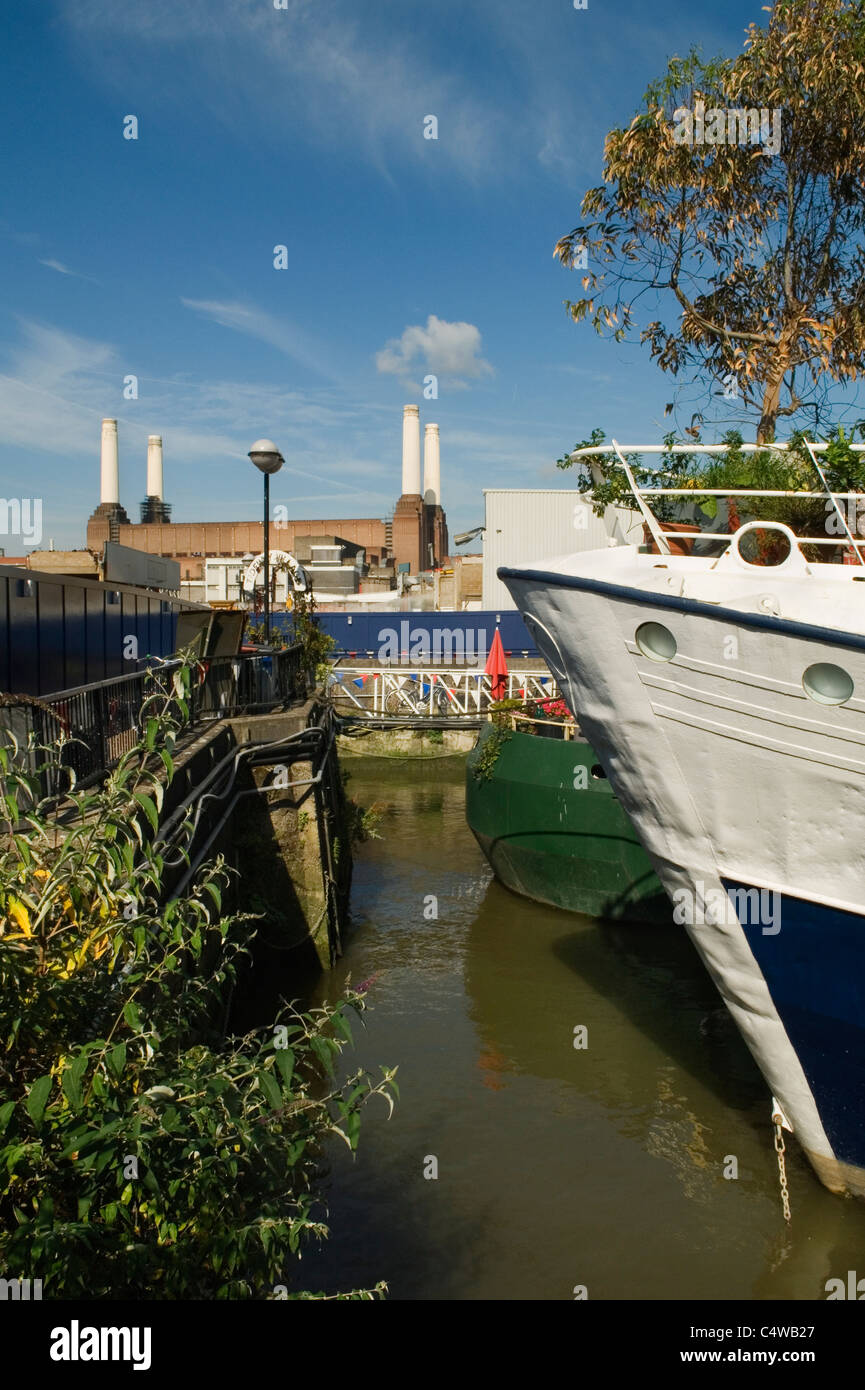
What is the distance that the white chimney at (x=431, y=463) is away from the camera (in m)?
53.6

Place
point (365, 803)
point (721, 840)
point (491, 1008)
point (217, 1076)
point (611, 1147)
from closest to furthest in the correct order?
point (217, 1076) → point (721, 840) → point (611, 1147) → point (491, 1008) → point (365, 803)

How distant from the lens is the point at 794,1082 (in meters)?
6.25

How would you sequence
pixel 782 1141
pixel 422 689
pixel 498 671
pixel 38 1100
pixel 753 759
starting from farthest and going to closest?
pixel 422 689, pixel 498 671, pixel 782 1141, pixel 753 759, pixel 38 1100

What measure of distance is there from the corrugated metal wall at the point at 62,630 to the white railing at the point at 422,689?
1255 centimetres

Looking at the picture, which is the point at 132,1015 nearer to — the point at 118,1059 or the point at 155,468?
the point at 118,1059

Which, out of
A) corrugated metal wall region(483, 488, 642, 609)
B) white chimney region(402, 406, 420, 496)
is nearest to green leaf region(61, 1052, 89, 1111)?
corrugated metal wall region(483, 488, 642, 609)

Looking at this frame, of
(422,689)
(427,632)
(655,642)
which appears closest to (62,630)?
(655,642)

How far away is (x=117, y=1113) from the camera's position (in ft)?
10.3

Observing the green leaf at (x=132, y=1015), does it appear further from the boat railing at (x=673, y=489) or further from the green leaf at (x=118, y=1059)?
the boat railing at (x=673, y=489)

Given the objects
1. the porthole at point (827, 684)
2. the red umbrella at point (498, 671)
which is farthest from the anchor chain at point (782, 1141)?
the red umbrella at point (498, 671)

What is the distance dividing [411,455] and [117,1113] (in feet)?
162
